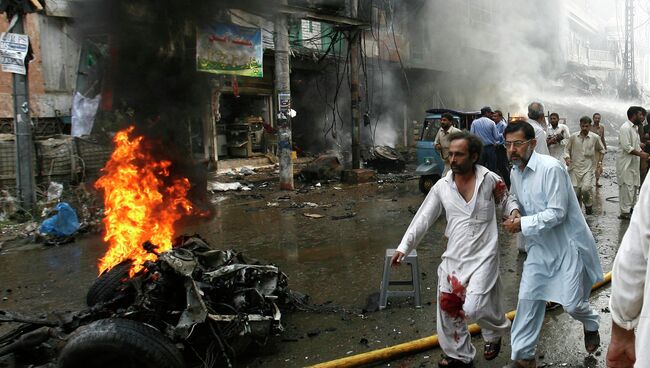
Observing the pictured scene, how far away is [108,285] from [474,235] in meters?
3.03

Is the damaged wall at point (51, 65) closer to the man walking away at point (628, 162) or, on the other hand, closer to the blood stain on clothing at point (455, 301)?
the blood stain on clothing at point (455, 301)

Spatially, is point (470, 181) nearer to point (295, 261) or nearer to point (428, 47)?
point (295, 261)

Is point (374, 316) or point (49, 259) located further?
point (49, 259)

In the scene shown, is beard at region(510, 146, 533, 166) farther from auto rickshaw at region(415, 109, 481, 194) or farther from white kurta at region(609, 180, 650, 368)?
auto rickshaw at region(415, 109, 481, 194)

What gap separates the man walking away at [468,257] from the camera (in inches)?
130

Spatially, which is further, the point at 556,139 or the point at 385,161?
the point at 385,161

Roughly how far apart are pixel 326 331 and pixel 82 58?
404 inches

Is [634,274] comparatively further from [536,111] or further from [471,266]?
[536,111]

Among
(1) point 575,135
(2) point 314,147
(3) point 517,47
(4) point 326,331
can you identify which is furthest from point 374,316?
(3) point 517,47

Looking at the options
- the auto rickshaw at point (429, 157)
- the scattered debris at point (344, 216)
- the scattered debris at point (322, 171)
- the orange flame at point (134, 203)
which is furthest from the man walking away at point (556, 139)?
the orange flame at point (134, 203)

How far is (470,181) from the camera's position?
11.3 ft

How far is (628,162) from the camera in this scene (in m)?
8.38

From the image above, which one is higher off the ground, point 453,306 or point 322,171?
point 322,171

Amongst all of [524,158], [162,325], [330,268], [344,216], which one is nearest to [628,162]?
[344,216]
